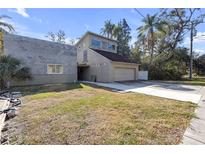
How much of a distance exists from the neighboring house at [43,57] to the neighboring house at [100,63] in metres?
2.85

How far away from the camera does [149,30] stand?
28.4m

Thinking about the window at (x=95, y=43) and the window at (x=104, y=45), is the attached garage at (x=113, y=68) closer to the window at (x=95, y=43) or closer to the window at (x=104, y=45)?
the window at (x=95, y=43)

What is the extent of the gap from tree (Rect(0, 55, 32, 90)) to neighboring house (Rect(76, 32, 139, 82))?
8.30m

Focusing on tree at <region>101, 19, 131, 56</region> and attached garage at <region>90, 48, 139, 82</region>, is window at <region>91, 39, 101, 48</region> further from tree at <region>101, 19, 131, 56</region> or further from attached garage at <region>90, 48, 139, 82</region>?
tree at <region>101, 19, 131, 56</region>

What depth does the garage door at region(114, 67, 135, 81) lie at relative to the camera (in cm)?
1934

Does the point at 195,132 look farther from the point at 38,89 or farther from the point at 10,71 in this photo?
the point at 10,71

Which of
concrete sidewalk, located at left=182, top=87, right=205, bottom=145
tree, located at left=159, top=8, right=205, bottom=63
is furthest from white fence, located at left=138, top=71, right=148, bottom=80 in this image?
concrete sidewalk, located at left=182, top=87, right=205, bottom=145

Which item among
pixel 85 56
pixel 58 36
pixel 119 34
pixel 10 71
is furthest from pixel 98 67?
pixel 58 36

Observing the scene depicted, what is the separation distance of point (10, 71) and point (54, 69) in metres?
4.90

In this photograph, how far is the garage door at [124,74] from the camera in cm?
1934

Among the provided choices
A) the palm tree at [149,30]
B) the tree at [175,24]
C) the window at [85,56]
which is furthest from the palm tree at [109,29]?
the window at [85,56]

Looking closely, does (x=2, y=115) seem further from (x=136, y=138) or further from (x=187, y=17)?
(x=187, y=17)

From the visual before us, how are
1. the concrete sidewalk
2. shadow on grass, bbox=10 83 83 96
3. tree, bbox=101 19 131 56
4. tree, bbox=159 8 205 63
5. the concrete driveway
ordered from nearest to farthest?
the concrete sidewalk
the concrete driveway
shadow on grass, bbox=10 83 83 96
tree, bbox=159 8 205 63
tree, bbox=101 19 131 56

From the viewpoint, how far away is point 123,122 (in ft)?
15.5
